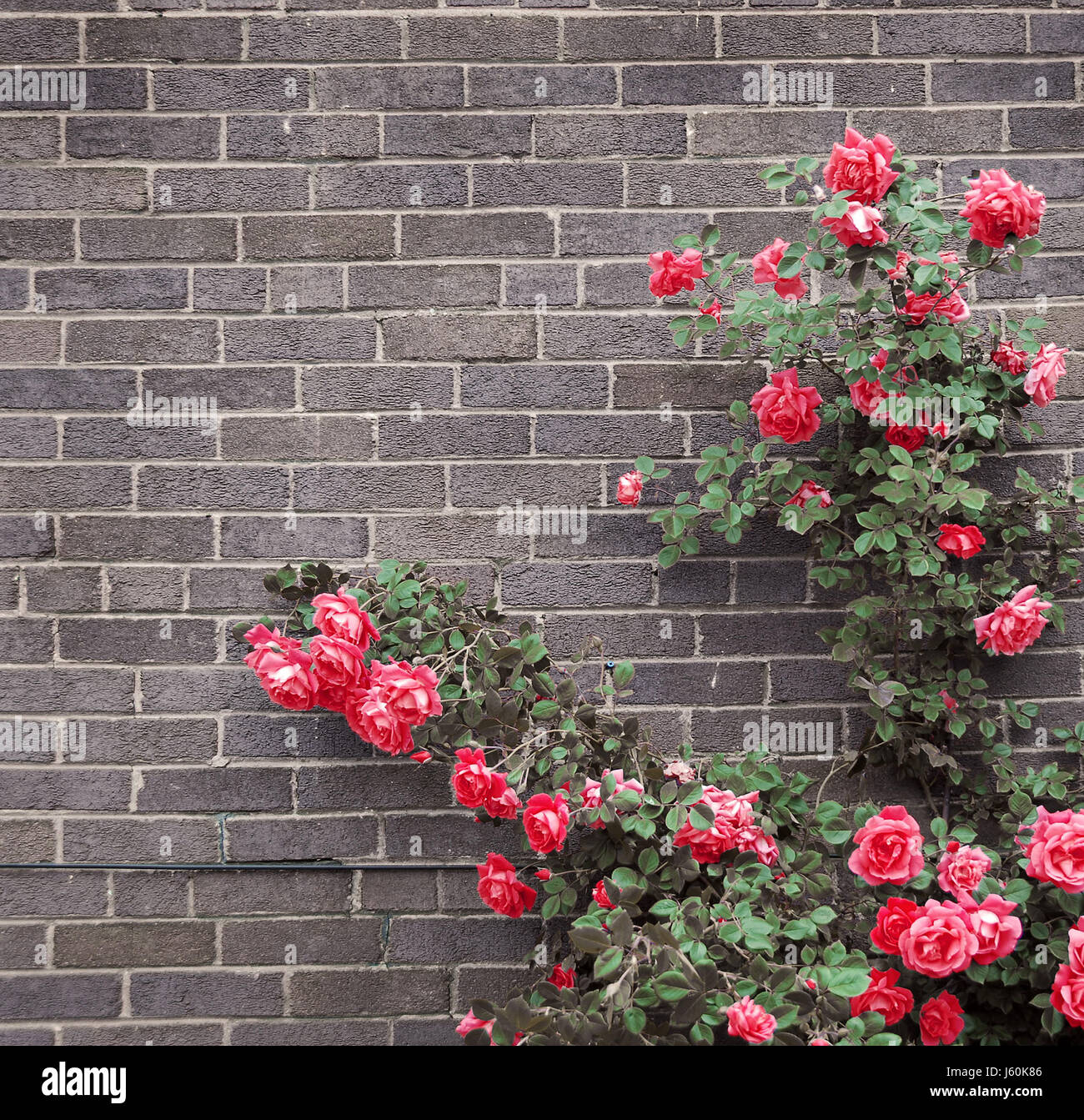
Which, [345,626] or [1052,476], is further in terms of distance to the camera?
[1052,476]

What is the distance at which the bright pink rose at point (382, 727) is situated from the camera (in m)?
1.39

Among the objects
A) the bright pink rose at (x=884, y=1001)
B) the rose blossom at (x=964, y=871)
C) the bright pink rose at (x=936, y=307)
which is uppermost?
the bright pink rose at (x=936, y=307)

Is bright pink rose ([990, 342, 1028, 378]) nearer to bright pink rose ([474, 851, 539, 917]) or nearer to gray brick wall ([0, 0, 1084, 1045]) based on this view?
gray brick wall ([0, 0, 1084, 1045])

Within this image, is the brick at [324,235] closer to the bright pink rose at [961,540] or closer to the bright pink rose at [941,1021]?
the bright pink rose at [961,540]

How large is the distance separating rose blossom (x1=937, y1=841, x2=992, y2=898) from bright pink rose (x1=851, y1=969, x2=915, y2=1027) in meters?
0.20

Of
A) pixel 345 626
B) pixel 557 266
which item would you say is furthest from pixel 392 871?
pixel 557 266

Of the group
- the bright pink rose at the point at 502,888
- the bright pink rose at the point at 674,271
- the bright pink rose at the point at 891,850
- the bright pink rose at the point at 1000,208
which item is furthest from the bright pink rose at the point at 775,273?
the bright pink rose at the point at 502,888

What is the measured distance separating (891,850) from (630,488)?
0.81 m

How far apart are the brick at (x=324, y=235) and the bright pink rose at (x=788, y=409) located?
87cm

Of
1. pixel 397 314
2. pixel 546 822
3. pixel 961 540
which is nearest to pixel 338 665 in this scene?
pixel 546 822

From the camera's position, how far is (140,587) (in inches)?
70.2

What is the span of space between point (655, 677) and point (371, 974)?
0.88m

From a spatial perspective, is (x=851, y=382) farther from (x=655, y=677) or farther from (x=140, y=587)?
(x=140, y=587)

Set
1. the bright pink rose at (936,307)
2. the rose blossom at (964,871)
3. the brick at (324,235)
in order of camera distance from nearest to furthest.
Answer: the rose blossom at (964,871) < the bright pink rose at (936,307) < the brick at (324,235)
